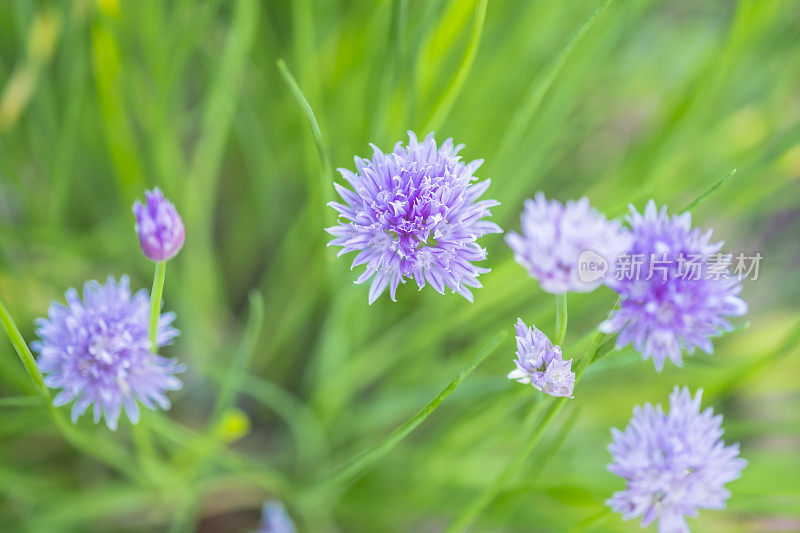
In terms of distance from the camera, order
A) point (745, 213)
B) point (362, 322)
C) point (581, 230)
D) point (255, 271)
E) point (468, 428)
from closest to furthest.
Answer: point (581, 230)
point (468, 428)
point (362, 322)
point (745, 213)
point (255, 271)

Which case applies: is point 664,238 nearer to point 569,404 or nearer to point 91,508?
point 569,404

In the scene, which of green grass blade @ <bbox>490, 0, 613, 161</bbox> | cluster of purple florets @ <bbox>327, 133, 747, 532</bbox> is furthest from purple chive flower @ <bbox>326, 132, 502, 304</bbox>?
green grass blade @ <bbox>490, 0, 613, 161</bbox>

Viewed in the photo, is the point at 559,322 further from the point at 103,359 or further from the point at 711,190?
the point at 103,359

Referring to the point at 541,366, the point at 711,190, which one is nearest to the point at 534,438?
the point at 541,366

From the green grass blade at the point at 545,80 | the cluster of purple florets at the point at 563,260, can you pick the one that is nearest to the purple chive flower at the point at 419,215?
the cluster of purple florets at the point at 563,260

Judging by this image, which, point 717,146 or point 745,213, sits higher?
point 717,146

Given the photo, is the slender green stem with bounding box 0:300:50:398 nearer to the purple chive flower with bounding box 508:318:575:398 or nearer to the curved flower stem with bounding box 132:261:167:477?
the curved flower stem with bounding box 132:261:167:477

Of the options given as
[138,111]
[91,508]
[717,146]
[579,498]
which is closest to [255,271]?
[138,111]
